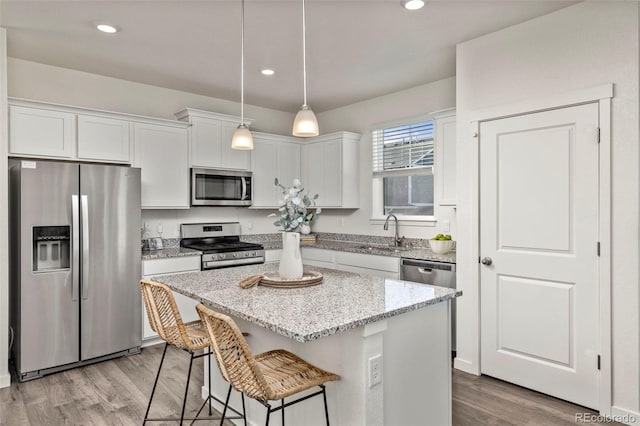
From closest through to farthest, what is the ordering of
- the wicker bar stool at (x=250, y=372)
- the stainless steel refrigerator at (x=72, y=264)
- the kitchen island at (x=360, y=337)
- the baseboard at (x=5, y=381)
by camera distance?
the wicker bar stool at (x=250, y=372)
the kitchen island at (x=360, y=337)
the baseboard at (x=5, y=381)
the stainless steel refrigerator at (x=72, y=264)

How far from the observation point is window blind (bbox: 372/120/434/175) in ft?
14.4

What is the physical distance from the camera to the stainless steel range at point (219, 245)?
4.22m

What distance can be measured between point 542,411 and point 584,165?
1.62 meters

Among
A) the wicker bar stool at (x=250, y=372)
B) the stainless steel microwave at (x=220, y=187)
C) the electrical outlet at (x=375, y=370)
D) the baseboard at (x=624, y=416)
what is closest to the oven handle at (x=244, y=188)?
the stainless steel microwave at (x=220, y=187)

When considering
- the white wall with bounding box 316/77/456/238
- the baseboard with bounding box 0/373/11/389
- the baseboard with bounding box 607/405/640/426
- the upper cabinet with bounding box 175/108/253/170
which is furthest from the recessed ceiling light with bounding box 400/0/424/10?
the baseboard with bounding box 0/373/11/389

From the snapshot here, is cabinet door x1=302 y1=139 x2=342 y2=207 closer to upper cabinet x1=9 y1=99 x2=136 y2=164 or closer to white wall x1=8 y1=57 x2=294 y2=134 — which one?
white wall x1=8 y1=57 x2=294 y2=134

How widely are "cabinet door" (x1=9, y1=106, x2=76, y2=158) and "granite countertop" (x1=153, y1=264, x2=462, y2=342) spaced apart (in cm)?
189

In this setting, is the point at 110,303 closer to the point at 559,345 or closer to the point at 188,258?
the point at 188,258

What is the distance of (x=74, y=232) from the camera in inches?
130

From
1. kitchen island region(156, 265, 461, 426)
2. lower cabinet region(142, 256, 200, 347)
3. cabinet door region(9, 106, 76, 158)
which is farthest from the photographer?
lower cabinet region(142, 256, 200, 347)

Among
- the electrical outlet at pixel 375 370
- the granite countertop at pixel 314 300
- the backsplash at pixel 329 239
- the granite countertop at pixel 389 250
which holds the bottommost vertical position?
the electrical outlet at pixel 375 370

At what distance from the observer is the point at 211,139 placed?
449 centimetres

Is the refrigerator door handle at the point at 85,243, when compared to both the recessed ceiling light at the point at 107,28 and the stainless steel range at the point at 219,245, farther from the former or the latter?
the recessed ceiling light at the point at 107,28

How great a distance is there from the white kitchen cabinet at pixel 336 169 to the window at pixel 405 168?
0.27m
